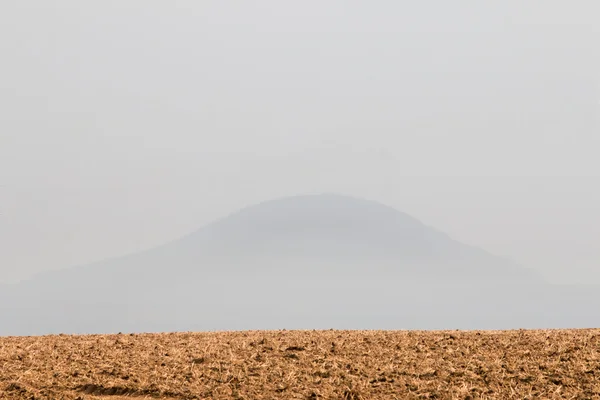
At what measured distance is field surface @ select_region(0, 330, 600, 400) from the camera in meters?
13.0

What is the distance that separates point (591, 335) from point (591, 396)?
169 inches

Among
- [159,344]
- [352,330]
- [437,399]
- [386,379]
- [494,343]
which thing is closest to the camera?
[437,399]

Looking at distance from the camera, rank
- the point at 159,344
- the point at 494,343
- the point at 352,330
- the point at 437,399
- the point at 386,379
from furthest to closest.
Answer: the point at 352,330 < the point at 159,344 < the point at 494,343 < the point at 386,379 < the point at 437,399

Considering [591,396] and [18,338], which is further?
[18,338]

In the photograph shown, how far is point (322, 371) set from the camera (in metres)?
13.8

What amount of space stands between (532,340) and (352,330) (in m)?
5.11

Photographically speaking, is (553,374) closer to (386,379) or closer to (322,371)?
(386,379)

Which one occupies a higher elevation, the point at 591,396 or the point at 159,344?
the point at 159,344

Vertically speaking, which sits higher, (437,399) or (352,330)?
(352,330)

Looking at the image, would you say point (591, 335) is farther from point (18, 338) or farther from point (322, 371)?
point (18, 338)

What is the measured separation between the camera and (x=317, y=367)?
14.1 meters

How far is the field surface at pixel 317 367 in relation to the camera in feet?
42.6

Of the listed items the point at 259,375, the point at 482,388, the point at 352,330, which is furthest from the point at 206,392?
the point at 352,330

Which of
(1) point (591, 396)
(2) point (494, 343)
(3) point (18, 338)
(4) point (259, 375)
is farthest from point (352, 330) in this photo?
(3) point (18, 338)
